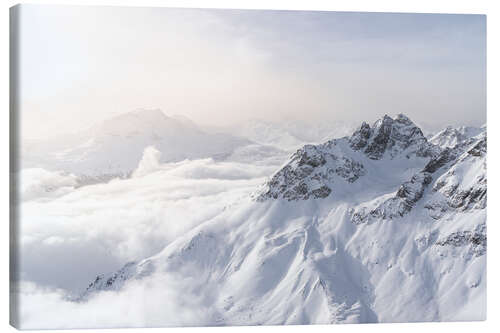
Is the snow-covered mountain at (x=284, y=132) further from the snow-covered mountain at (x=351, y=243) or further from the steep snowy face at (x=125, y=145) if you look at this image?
the steep snowy face at (x=125, y=145)

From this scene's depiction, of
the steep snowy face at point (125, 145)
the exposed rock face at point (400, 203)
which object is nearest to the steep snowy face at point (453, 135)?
the exposed rock face at point (400, 203)

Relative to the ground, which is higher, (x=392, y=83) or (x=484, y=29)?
(x=484, y=29)

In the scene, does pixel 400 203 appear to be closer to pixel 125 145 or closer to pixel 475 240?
pixel 475 240

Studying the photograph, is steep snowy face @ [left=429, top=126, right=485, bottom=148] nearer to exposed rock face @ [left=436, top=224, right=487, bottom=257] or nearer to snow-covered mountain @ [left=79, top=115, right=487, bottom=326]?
snow-covered mountain @ [left=79, top=115, right=487, bottom=326]

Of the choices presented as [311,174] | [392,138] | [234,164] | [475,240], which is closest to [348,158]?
[311,174]

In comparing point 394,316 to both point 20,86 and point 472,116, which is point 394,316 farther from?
point 20,86

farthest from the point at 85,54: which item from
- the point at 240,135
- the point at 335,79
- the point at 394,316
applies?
the point at 394,316
